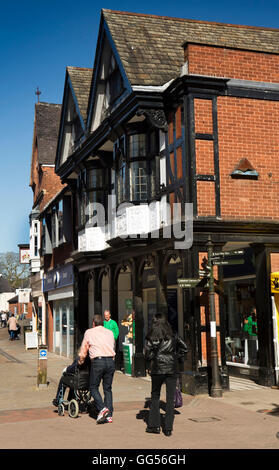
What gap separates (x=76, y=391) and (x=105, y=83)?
11.5 metres

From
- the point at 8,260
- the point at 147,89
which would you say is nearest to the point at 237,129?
the point at 147,89

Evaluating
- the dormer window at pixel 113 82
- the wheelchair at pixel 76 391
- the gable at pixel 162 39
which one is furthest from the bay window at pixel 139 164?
the wheelchair at pixel 76 391

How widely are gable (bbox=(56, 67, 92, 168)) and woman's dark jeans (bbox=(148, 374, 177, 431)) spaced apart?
43.8 ft

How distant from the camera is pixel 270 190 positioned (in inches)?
566

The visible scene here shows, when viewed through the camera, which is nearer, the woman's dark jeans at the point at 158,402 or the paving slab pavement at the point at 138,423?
Answer: the paving slab pavement at the point at 138,423

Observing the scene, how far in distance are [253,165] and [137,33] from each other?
594 centimetres

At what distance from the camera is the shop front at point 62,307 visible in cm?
2422

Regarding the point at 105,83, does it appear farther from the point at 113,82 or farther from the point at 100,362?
the point at 100,362

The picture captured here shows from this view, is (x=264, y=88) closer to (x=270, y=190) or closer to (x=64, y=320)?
(x=270, y=190)

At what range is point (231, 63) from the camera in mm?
14180

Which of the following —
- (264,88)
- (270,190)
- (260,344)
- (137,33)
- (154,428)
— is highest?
(137,33)

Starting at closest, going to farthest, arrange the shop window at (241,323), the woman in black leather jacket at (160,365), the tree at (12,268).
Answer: the woman in black leather jacket at (160,365), the shop window at (241,323), the tree at (12,268)

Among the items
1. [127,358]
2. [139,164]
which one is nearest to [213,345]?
[127,358]

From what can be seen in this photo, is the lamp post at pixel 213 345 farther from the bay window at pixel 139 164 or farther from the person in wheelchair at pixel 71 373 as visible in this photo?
the bay window at pixel 139 164
